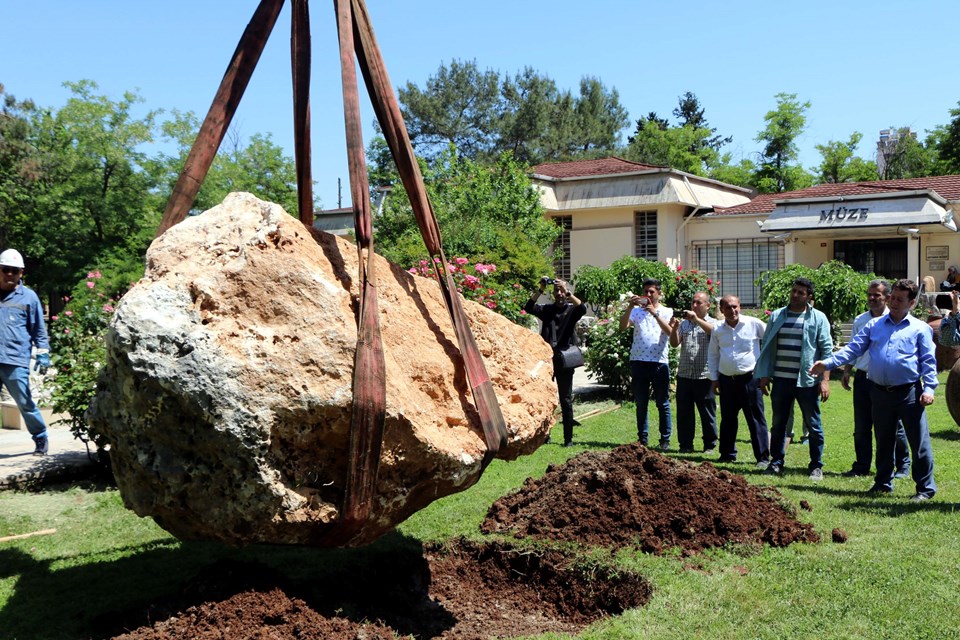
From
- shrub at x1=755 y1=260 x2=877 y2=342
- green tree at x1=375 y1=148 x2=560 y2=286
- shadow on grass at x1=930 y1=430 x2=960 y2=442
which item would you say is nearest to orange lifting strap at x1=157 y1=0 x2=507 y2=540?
shadow on grass at x1=930 y1=430 x2=960 y2=442

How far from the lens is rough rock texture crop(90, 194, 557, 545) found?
3.57m

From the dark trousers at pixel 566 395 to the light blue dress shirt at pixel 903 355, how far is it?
3.50 meters

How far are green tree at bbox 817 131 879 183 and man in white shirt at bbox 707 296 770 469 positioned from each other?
3891cm

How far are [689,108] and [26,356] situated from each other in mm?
62726

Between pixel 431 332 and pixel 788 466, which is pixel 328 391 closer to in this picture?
pixel 431 332

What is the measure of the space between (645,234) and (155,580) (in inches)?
1037

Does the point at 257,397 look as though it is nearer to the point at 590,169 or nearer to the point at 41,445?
the point at 41,445

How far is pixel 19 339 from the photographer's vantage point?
26.9 ft

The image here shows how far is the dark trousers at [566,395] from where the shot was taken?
32.5 ft

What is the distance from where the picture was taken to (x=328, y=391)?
3633 millimetres

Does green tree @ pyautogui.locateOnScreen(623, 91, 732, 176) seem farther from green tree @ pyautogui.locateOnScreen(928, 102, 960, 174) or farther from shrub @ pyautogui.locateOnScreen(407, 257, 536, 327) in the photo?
shrub @ pyautogui.locateOnScreen(407, 257, 536, 327)

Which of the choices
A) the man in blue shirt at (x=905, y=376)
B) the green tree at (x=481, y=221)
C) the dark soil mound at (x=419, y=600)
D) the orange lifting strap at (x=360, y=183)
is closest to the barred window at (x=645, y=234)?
the green tree at (x=481, y=221)

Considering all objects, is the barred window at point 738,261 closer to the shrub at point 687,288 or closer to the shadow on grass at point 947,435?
the shrub at point 687,288

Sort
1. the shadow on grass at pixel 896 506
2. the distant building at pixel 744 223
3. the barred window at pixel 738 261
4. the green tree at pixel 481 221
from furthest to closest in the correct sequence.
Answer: the barred window at pixel 738 261 < the distant building at pixel 744 223 < the green tree at pixel 481 221 < the shadow on grass at pixel 896 506
